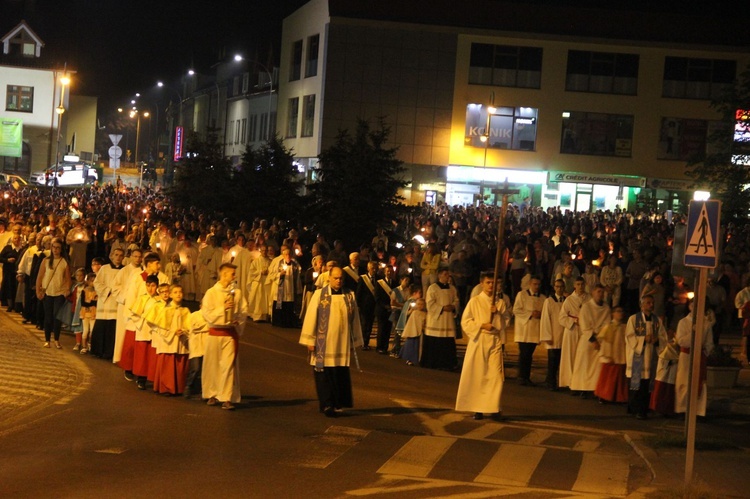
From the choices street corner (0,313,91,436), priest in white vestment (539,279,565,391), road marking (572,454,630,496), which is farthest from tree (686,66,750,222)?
road marking (572,454,630,496)

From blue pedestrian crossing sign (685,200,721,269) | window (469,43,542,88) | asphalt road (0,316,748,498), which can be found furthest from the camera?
window (469,43,542,88)

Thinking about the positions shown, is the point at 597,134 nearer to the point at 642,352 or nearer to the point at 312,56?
the point at 312,56

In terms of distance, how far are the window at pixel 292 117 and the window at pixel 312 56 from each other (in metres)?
2.43

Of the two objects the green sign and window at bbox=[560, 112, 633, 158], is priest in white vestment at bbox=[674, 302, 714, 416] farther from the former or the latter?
the green sign

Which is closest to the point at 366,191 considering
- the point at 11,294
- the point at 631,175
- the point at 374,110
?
the point at 11,294

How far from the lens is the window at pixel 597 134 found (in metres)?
55.9

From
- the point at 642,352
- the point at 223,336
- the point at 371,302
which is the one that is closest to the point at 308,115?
the point at 371,302

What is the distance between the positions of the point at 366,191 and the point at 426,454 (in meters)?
17.6

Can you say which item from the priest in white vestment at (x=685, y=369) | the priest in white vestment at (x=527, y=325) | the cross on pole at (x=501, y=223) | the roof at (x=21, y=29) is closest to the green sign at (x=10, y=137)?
the roof at (x=21, y=29)

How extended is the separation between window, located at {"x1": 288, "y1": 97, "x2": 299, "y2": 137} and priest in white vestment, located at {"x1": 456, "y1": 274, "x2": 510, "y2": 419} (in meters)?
46.7

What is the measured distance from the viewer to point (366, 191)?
2812 centimetres

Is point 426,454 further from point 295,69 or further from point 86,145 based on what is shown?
point 86,145

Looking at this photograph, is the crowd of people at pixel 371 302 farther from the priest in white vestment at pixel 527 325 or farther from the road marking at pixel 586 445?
the road marking at pixel 586 445

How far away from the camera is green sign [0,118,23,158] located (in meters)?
76.6
